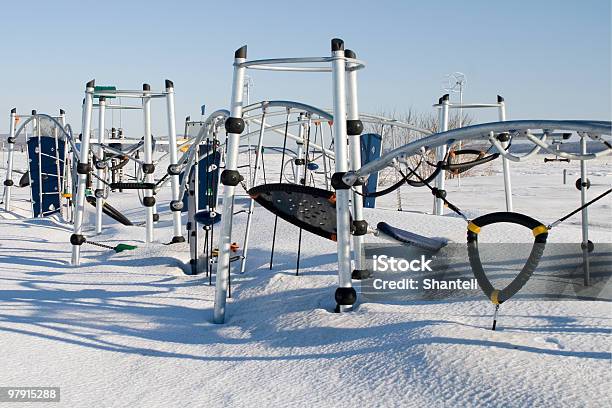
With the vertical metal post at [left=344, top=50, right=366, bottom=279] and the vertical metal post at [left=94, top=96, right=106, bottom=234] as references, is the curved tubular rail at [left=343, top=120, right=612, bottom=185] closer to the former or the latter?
the vertical metal post at [left=344, top=50, right=366, bottom=279]

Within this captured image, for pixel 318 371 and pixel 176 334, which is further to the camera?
pixel 176 334

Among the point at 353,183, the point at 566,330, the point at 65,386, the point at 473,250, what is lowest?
the point at 65,386

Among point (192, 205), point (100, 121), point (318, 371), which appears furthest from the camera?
point (100, 121)

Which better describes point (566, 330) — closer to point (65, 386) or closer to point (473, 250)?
point (473, 250)

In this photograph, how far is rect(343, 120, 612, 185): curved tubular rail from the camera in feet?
12.1

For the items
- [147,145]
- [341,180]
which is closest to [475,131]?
[341,180]

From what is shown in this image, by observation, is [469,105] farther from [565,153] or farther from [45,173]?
[45,173]

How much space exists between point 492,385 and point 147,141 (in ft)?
23.4

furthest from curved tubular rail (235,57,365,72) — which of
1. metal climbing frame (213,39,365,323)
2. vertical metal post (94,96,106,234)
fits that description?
vertical metal post (94,96,106,234)

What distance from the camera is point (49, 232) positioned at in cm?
1159

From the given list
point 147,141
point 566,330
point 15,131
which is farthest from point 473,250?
point 15,131

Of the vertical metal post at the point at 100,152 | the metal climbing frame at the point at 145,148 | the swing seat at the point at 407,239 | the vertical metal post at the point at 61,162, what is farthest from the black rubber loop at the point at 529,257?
the vertical metal post at the point at 61,162

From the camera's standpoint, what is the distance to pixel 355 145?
5.35 m

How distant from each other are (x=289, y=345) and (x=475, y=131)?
1.60 metres
